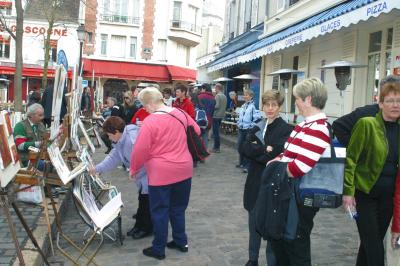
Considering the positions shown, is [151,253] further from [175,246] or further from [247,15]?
[247,15]

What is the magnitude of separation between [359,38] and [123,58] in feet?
100

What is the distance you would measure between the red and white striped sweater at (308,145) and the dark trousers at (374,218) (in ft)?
1.88

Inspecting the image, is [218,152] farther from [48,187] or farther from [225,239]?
[48,187]

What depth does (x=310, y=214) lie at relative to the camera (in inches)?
130

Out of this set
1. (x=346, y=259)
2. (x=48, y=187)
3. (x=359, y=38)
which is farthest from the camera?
(x=359, y=38)

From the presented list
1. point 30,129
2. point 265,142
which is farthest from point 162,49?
point 265,142

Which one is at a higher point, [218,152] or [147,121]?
[147,121]

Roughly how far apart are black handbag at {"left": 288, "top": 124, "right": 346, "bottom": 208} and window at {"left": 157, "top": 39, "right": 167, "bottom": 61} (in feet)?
125

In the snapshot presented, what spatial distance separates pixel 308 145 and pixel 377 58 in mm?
7995

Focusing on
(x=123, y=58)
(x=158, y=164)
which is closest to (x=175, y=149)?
(x=158, y=164)

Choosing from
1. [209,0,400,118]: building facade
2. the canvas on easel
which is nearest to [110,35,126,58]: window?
[209,0,400,118]: building facade

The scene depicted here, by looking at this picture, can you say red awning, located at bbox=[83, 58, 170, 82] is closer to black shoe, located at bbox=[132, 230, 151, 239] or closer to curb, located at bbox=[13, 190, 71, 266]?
curb, located at bbox=[13, 190, 71, 266]

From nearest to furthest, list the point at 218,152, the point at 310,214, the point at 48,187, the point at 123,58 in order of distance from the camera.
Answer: the point at 310,214 < the point at 48,187 < the point at 218,152 < the point at 123,58

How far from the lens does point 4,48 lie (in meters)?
36.5
